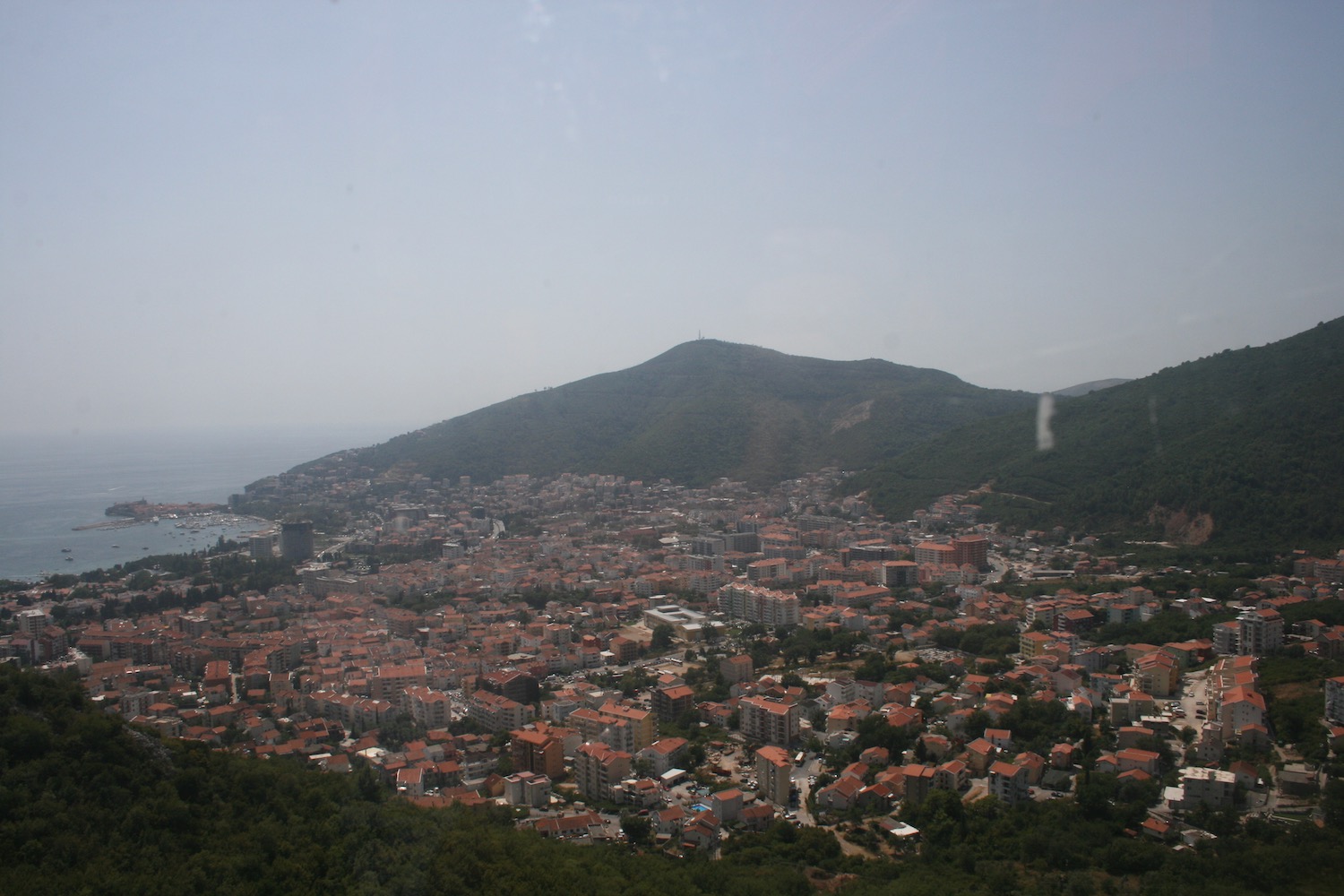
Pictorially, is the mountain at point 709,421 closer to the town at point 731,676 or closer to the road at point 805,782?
the town at point 731,676

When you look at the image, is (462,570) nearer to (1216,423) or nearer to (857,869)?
(857,869)

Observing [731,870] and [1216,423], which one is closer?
[731,870]

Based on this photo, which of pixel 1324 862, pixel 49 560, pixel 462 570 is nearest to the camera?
pixel 1324 862

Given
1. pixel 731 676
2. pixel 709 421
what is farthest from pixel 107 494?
pixel 731 676

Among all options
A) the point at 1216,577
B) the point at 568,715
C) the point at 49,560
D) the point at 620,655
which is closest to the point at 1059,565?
the point at 1216,577

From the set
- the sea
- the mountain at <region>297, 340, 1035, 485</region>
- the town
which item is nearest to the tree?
the town

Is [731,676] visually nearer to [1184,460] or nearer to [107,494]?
[1184,460]

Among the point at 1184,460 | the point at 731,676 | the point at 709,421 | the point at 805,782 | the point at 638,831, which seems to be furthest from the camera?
the point at 709,421
